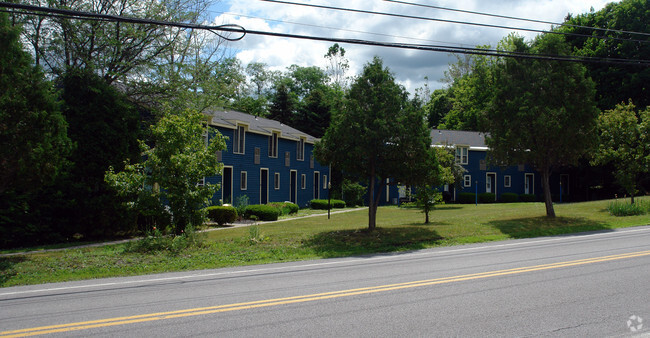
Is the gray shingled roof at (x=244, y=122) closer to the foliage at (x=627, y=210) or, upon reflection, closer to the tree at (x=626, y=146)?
the tree at (x=626, y=146)

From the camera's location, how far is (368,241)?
1436 cm

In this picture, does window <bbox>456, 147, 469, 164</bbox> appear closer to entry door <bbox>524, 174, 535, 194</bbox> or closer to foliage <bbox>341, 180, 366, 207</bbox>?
entry door <bbox>524, 174, 535, 194</bbox>

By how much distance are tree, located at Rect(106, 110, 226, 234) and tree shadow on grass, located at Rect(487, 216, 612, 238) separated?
35.9 feet

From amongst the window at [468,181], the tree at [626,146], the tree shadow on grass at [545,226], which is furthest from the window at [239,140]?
the window at [468,181]

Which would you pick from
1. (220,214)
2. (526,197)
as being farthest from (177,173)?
(526,197)

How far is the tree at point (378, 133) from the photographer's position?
14.6 metres

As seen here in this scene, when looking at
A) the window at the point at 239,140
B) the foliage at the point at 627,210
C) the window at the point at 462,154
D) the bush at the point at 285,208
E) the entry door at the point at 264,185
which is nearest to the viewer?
the foliage at the point at 627,210

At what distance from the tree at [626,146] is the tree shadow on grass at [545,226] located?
17.2 ft

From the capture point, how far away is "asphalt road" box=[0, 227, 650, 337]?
18.0 ft

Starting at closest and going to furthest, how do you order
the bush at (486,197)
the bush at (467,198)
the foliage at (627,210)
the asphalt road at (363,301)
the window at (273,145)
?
the asphalt road at (363,301) → the foliage at (627,210) → the window at (273,145) → the bush at (467,198) → the bush at (486,197)

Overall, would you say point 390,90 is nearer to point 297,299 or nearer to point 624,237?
point 624,237

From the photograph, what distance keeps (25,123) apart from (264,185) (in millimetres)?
19708

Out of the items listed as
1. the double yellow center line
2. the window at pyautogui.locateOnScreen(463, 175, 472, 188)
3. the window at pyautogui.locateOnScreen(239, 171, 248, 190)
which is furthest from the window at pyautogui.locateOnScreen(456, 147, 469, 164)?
the double yellow center line

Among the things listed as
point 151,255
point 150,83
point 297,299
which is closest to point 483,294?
point 297,299
